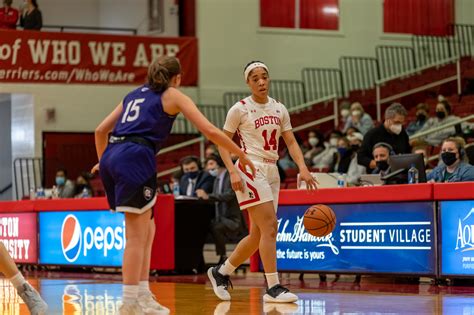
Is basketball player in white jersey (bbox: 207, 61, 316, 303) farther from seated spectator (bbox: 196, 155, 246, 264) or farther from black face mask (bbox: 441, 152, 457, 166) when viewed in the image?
seated spectator (bbox: 196, 155, 246, 264)

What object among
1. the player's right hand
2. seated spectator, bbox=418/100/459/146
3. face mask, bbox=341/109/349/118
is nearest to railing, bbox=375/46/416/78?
face mask, bbox=341/109/349/118

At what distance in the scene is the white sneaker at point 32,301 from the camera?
8203mm

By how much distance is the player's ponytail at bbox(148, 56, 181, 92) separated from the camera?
25.8 feet

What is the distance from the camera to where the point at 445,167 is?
42.6 ft

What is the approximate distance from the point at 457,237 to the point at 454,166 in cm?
171

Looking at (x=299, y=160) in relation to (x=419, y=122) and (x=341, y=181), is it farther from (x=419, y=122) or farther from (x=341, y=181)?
(x=419, y=122)

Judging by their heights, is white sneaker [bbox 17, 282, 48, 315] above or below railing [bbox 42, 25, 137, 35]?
below

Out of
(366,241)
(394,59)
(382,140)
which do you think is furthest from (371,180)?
(394,59)

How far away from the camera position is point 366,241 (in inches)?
474

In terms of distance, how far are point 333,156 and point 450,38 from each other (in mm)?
9794

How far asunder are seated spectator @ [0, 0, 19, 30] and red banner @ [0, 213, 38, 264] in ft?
25.2

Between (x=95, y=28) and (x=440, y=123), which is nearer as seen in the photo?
(x=440, y=123)

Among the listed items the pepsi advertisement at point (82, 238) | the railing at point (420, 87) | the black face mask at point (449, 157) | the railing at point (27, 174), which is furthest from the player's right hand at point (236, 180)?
the railing at point (27, 174)

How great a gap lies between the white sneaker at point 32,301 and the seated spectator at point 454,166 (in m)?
5.72
